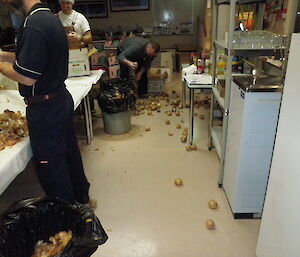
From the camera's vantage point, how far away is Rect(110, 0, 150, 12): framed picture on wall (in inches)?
268

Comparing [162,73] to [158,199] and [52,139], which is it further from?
[52,139]

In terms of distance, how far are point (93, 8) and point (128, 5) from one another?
0.90 metres

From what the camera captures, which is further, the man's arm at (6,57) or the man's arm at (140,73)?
the man's arm at (140,73)

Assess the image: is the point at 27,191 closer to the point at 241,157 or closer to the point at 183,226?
the point at 183,226

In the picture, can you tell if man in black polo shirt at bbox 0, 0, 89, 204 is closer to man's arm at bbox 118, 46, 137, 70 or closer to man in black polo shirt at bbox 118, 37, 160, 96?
man's arm at bbox 118, 46, 137, 70

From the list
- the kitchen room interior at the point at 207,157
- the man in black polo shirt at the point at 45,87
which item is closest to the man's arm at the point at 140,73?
the kitchen room interior at the point at 207,157

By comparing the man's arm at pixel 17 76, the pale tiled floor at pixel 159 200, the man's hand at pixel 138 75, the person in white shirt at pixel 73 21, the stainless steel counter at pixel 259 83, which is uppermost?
Answer: the person in white shirt at pixel 73 21

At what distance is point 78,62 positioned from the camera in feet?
9.77

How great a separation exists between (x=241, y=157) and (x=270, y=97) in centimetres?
42

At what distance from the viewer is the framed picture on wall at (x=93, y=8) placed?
6.81 m

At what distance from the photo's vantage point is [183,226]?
1839mm

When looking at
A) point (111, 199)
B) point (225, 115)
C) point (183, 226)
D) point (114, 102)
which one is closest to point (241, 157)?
point (225, 115)

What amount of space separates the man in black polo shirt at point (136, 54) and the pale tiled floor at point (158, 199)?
4.68 feet

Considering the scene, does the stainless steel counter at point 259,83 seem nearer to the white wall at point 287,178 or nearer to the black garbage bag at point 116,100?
the white wall at point 287,178
